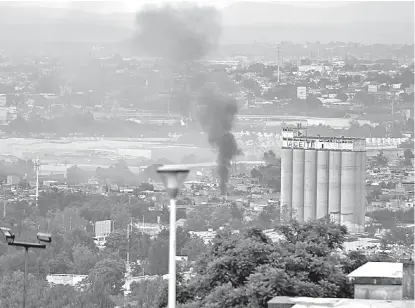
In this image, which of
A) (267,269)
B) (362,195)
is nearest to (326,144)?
(362,195)

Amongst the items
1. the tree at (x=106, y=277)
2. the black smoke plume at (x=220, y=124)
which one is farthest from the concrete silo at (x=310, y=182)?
the tree at (x=106, y=277)

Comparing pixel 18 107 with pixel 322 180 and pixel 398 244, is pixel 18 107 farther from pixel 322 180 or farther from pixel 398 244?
pixel 398 244

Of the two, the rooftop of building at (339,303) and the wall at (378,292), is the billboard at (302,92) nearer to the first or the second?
the wall at (378,292)

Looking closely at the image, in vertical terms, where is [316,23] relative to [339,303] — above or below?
above

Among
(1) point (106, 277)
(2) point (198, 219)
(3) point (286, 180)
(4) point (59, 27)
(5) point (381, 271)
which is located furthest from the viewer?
(4) point (59, 27)

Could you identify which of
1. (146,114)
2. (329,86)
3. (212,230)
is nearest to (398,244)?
(212,230)

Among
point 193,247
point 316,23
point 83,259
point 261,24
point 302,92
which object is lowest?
point 83,259

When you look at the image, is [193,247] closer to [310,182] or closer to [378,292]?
[310,182]
